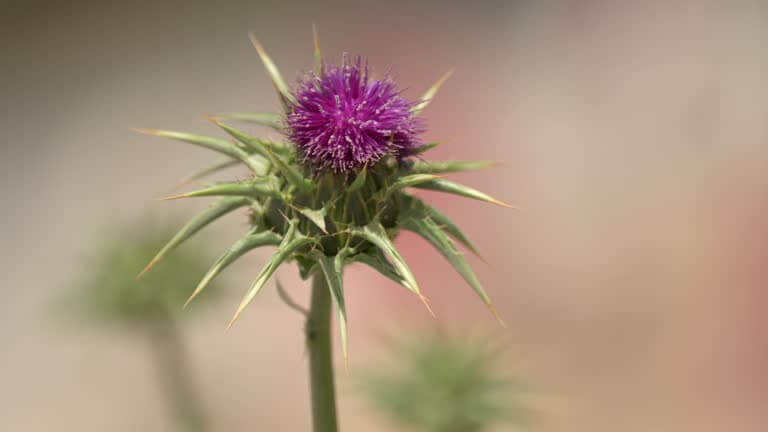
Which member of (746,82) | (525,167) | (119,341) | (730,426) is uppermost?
(746,82)

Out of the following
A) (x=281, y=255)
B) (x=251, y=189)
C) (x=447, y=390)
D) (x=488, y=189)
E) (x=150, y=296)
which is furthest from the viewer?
(x=488, y=189)

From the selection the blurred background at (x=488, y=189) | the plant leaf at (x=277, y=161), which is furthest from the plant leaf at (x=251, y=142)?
the blurred background at (x=488, y=189)

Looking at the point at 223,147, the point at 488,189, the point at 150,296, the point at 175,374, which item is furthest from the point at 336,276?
the point at 488,189

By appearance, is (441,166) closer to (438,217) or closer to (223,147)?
(438,217)

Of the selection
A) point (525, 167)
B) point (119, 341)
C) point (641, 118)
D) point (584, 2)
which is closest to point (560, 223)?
point (525, 167)

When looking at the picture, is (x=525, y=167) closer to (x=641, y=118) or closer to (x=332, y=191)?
(x=641, y=118)
